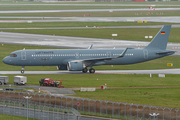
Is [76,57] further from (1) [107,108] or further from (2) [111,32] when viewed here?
(2) [111,32]

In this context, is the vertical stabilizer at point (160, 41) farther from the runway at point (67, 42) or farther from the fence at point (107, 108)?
the fence at point (107, 108)

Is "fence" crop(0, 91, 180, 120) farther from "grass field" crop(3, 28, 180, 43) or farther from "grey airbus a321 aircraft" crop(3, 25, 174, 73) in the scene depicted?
"grass field" crop(3, 28, 180, 43)

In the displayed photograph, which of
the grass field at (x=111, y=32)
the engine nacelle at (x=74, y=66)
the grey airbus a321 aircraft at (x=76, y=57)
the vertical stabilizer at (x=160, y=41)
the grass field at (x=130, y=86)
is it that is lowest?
the grass field at (x=130, y=86)

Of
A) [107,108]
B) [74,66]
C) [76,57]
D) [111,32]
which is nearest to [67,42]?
[111,32]

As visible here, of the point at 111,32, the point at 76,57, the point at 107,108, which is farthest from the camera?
the point at 111,32

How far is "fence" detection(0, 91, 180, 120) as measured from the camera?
4706 centimetres

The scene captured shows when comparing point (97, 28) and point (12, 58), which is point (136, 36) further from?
point (12, 58)

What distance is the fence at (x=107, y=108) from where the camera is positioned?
47.1 m

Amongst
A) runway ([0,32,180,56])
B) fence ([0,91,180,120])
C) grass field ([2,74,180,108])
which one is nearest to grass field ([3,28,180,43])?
runway ([0,32,180,56])

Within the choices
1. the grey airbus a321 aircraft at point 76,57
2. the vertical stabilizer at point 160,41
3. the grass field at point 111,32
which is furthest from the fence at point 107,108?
the grass field at point 111,32

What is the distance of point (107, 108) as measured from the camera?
162 ft

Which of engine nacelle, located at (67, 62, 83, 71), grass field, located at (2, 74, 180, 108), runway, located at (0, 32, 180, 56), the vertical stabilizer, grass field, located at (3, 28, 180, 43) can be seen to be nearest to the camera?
grass field, located at (2, 74, 180, 108)

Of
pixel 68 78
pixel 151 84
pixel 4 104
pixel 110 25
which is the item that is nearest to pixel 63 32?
pixel 110 25

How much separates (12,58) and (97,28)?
83.7 meters
